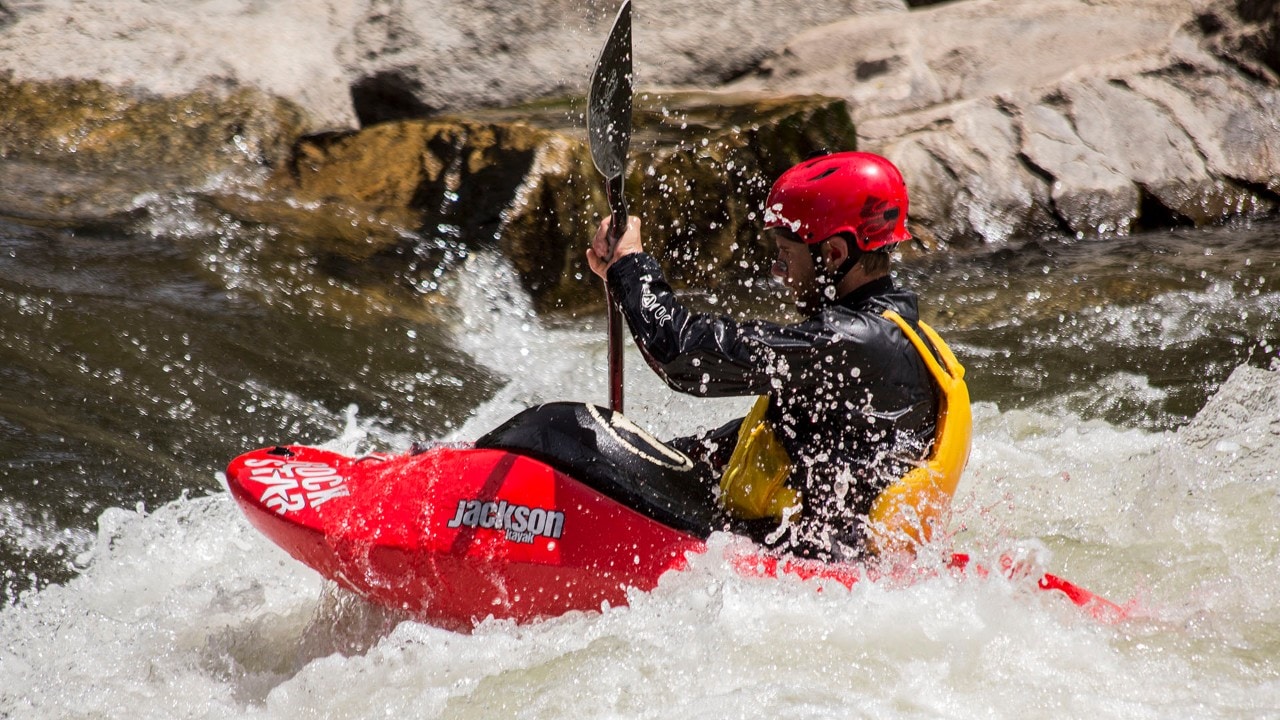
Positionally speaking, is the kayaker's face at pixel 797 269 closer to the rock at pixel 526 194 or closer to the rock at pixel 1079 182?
the rock at pixel 526 194

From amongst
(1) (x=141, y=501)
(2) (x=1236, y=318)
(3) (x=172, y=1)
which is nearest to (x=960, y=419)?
(1) (x=141, y=501)

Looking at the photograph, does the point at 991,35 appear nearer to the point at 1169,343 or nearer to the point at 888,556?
the point at 1169,343

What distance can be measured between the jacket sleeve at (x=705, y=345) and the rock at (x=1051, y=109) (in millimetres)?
5009

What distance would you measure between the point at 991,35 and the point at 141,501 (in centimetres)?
723

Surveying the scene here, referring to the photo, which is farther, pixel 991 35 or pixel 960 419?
pixel 991 35

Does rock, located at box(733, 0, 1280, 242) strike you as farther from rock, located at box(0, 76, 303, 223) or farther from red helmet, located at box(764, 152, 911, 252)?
red helmet, located at box(764, 152, 911, 252)

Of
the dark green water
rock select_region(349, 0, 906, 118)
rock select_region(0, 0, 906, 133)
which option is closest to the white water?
the dark green water

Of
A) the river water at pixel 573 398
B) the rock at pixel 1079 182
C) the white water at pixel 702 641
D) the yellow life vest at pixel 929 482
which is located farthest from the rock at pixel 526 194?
the yellow life vest at pixel 929 482

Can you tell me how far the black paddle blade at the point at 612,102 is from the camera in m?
3.22

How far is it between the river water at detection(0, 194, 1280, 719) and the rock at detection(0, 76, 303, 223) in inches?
22.8

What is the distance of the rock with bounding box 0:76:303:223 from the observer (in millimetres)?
6426

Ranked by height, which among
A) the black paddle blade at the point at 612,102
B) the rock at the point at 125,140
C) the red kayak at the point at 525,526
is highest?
the black paddle blade at the point at 612,102

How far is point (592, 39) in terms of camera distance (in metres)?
8.70

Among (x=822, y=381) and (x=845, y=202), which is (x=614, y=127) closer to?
(x=845, y=202)
